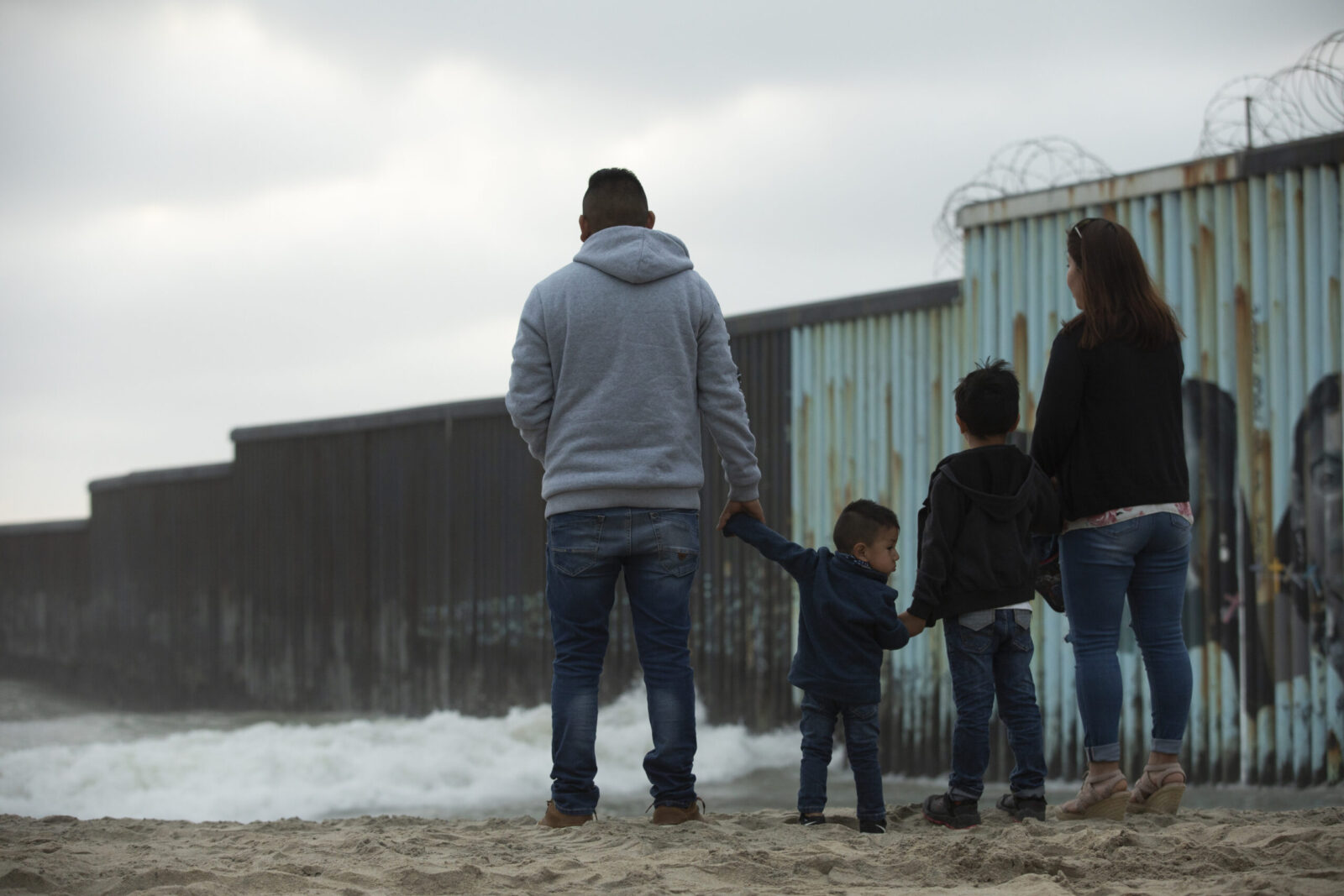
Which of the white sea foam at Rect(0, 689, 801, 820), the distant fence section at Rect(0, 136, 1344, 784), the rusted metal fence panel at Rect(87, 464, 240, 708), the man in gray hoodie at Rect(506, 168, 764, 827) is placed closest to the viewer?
the man in gray hoodie at Rect(506, 168, 764, 827)

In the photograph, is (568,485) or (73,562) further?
(73,562)

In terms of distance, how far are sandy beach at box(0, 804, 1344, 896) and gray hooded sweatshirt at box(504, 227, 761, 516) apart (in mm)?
1013

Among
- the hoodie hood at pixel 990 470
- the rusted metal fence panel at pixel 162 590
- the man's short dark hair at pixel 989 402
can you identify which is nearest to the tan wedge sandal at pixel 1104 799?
the hoodie hood at pixel 990 470

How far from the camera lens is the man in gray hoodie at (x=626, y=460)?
375 centimetres

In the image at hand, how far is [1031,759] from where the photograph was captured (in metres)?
3.73

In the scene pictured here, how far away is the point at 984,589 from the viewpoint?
3.66 m

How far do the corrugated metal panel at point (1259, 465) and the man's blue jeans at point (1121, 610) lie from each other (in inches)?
153

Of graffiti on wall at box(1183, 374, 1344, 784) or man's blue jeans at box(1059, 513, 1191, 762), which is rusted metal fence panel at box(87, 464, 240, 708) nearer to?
graffiti on wall at box(1183, 374, 1344, 784)

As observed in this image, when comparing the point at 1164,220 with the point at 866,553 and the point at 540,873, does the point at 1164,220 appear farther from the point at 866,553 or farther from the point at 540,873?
the point at 540,873

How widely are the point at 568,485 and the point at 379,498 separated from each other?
35.5 feet

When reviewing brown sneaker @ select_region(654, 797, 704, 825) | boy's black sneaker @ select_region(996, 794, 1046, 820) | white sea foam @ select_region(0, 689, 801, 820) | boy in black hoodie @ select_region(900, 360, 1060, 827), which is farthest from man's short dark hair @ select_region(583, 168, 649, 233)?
white sea foam @ select_region(0, 689, 801, 820)

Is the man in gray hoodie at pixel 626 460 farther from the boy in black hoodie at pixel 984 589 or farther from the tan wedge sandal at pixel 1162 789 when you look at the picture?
the tan wedge sandal at pixel 1162 789

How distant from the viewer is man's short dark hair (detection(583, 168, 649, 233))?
4027 mm

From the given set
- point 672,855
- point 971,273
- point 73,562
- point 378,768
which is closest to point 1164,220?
point 971,273
